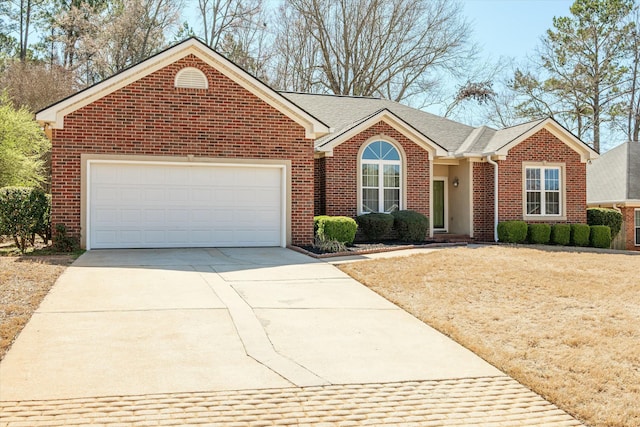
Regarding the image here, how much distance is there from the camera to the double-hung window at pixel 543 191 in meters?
20.4

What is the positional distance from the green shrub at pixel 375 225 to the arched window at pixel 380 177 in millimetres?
738

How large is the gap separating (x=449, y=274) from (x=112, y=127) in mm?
8945

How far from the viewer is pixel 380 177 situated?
18.7 meters

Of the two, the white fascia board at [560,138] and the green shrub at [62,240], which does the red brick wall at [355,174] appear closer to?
the white fascia board at [560,138]

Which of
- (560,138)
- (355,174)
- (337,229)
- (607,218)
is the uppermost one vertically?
(560,138)

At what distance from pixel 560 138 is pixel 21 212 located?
17.1m

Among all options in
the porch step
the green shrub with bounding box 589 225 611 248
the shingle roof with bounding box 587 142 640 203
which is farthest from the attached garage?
the shingle roof with bounding box 587 142 640 203

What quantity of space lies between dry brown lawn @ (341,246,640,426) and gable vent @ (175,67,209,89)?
651cm

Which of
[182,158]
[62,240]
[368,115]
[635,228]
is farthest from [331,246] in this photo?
[635,228]

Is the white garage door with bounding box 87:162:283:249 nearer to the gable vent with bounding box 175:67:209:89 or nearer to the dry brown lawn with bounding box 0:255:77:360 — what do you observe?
the dry brown lawn with bounding box 0:255:77:360

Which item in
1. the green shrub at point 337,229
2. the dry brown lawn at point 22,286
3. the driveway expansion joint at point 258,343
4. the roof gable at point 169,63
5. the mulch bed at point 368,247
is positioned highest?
the roof gable at point 169,63

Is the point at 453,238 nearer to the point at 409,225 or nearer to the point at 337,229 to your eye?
the point at 409,225

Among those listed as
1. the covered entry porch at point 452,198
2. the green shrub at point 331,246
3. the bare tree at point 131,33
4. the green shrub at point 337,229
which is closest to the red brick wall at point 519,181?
the covered entry porch at point 452,198

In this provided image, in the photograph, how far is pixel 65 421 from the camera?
15.5 feet
